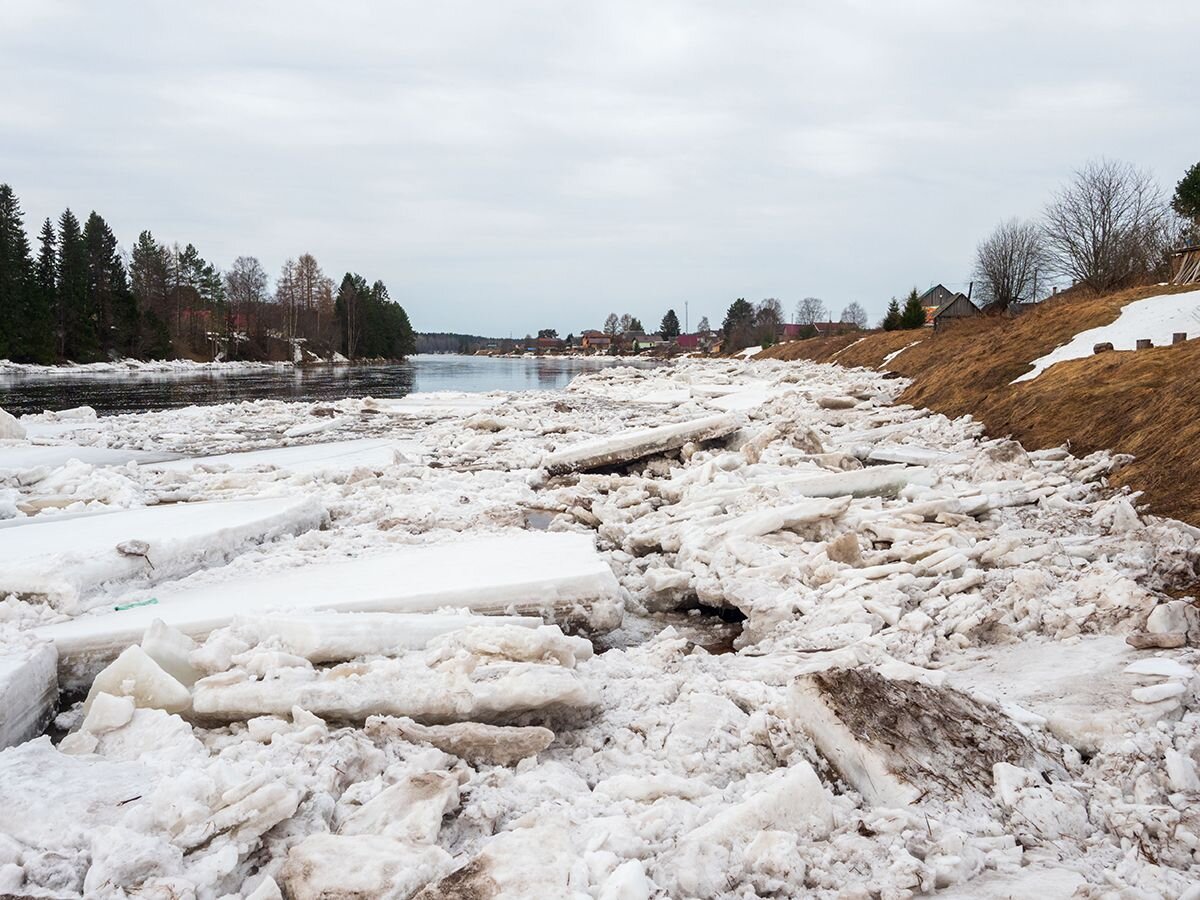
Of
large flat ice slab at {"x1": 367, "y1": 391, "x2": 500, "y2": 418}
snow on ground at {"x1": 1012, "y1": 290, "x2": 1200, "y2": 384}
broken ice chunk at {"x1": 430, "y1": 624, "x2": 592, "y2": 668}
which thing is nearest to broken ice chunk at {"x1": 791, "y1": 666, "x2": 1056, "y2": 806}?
broken ice chunk at {"x1": 430, "y1": 624, "x2": 592, "y2": 668}

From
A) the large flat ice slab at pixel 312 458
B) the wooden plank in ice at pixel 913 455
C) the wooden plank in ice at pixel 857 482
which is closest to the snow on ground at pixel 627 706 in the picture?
the wooden plank in ice at pixel 857 482

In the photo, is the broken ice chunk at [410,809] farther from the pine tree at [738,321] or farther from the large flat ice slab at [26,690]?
the pine tree at [738,321]

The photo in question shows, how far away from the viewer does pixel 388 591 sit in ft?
13.3

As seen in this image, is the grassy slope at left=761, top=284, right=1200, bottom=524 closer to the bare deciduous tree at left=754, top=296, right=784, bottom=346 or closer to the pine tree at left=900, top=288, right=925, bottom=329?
the pine tree at left=900, top=288, right=925, bottom=329

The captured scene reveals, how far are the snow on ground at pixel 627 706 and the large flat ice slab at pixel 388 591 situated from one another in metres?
0.02

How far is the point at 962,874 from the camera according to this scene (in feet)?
6.46

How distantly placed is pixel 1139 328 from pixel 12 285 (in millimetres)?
→ 56545

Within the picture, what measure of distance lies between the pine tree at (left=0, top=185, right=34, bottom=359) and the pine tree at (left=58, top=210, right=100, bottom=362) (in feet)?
8.16

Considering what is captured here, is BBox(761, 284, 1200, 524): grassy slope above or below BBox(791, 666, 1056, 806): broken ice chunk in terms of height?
above

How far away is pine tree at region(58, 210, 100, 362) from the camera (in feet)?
162

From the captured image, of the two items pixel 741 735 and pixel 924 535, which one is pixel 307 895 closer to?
pixel 741 735

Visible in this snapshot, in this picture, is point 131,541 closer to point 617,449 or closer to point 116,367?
point 617,449

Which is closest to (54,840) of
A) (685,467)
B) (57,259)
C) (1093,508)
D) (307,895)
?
(307,895)

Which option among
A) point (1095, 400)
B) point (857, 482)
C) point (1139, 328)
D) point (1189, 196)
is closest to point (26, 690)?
point (857, 482)
